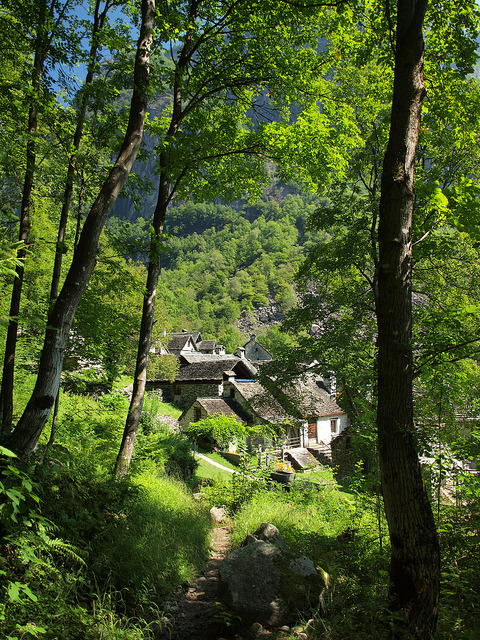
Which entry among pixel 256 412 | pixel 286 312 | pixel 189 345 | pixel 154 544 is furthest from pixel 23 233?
pixel 189 345

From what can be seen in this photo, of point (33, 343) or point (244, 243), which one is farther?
point (244, 243)

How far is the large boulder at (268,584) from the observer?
399 centimetres

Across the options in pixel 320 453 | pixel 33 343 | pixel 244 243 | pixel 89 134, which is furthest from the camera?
pixel 244 243

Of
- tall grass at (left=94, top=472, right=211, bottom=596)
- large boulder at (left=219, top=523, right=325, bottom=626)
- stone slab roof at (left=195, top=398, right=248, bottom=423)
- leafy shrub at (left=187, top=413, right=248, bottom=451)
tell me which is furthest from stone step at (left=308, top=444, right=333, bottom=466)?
large boulder at (left=219, top=523, right=325, bottom=626)

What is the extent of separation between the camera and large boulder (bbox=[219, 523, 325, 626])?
3990 mm

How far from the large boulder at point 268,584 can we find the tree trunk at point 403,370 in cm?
129

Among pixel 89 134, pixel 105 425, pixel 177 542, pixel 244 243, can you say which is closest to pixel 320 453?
pixel 105 425

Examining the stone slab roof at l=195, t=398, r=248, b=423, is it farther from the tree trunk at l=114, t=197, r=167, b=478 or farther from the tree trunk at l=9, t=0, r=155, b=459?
the tree trunk at l=9, t=0, r=155, b=459

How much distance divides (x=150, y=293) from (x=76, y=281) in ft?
10.1

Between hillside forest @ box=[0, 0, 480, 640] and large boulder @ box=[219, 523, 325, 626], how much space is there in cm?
15

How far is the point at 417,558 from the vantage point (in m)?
3.21

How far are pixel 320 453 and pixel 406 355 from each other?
2638 centimetres

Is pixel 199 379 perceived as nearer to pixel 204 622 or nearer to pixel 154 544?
pixel 154 544

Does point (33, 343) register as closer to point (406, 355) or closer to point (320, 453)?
point (406, 355)
